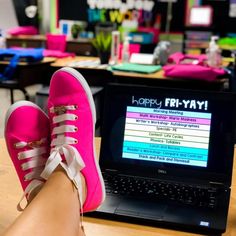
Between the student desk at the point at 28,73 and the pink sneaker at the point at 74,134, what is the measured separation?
6.59ft

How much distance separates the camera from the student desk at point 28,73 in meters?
2.98

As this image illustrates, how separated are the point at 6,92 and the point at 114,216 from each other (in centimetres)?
404

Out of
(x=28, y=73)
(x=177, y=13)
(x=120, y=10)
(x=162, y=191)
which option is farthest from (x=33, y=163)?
(x=120, y=10)

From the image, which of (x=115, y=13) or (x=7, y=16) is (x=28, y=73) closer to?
(x=115, y=13)

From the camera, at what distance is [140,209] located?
0.83 m

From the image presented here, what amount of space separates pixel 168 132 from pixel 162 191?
15 centimetres

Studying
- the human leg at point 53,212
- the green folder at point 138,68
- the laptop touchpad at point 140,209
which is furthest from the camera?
the green folder at point 138,68

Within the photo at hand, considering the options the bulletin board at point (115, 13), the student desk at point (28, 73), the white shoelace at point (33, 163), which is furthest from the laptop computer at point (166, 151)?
the bulletin board at point (115, 13)

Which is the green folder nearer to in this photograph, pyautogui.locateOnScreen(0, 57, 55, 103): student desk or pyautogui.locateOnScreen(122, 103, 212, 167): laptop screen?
pyautogui.locateOnScreen(0, 57, 55, 103): student desk

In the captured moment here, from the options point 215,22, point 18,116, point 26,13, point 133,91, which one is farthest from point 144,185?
point 26,13

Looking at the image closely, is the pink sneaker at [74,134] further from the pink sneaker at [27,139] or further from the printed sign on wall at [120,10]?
the printed sign on wall at [120,10]

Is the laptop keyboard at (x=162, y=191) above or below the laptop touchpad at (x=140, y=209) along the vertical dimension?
above

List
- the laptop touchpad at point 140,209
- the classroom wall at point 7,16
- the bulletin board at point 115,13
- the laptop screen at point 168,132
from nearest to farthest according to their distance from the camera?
1. the laptop touchpad at point 140,209
2. the laptop screen at point 168,132
3. the bulletin board at point 115,13
4. the classroom wall at point 7,16

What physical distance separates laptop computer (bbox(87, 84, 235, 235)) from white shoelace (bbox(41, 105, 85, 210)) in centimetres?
8
